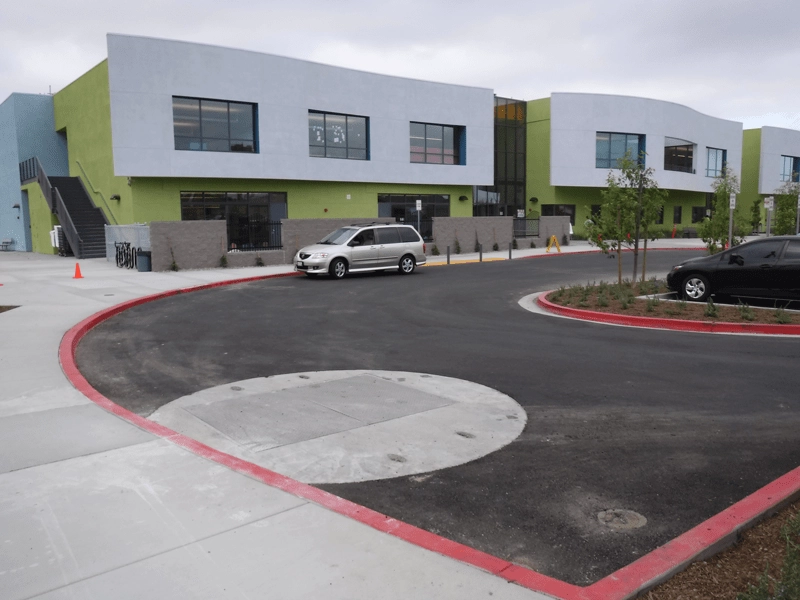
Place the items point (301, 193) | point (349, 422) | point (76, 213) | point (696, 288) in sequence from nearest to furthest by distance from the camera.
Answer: point (349, 422) < point (696, 288) < point (76, 213) < point (301, 193)

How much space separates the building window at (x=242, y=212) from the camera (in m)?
32.0

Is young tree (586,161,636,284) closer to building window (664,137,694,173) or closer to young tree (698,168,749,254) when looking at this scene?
young tree (698,168,749,254)

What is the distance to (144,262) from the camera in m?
25.8

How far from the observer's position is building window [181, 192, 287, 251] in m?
32.0

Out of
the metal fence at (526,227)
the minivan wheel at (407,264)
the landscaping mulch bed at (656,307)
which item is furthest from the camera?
the metal fence at (526,227)

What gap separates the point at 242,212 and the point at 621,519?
104 ft

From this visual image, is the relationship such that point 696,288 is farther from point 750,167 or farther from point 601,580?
point 750,167

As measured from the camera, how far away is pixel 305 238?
97.1 ft

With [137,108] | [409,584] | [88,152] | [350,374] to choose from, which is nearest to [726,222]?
[350,374]

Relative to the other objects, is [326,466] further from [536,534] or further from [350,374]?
[350,374]

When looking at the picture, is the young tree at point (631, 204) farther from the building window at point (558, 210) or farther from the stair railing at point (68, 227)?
the building window at point (558, 210)

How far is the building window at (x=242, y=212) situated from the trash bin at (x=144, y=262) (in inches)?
227

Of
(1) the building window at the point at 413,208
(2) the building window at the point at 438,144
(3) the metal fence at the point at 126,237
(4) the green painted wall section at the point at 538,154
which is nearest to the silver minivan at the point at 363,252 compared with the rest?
→ (3) the metal fence at the point at 126,237

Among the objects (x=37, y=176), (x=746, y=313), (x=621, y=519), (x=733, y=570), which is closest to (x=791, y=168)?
(x=746, y=313)
